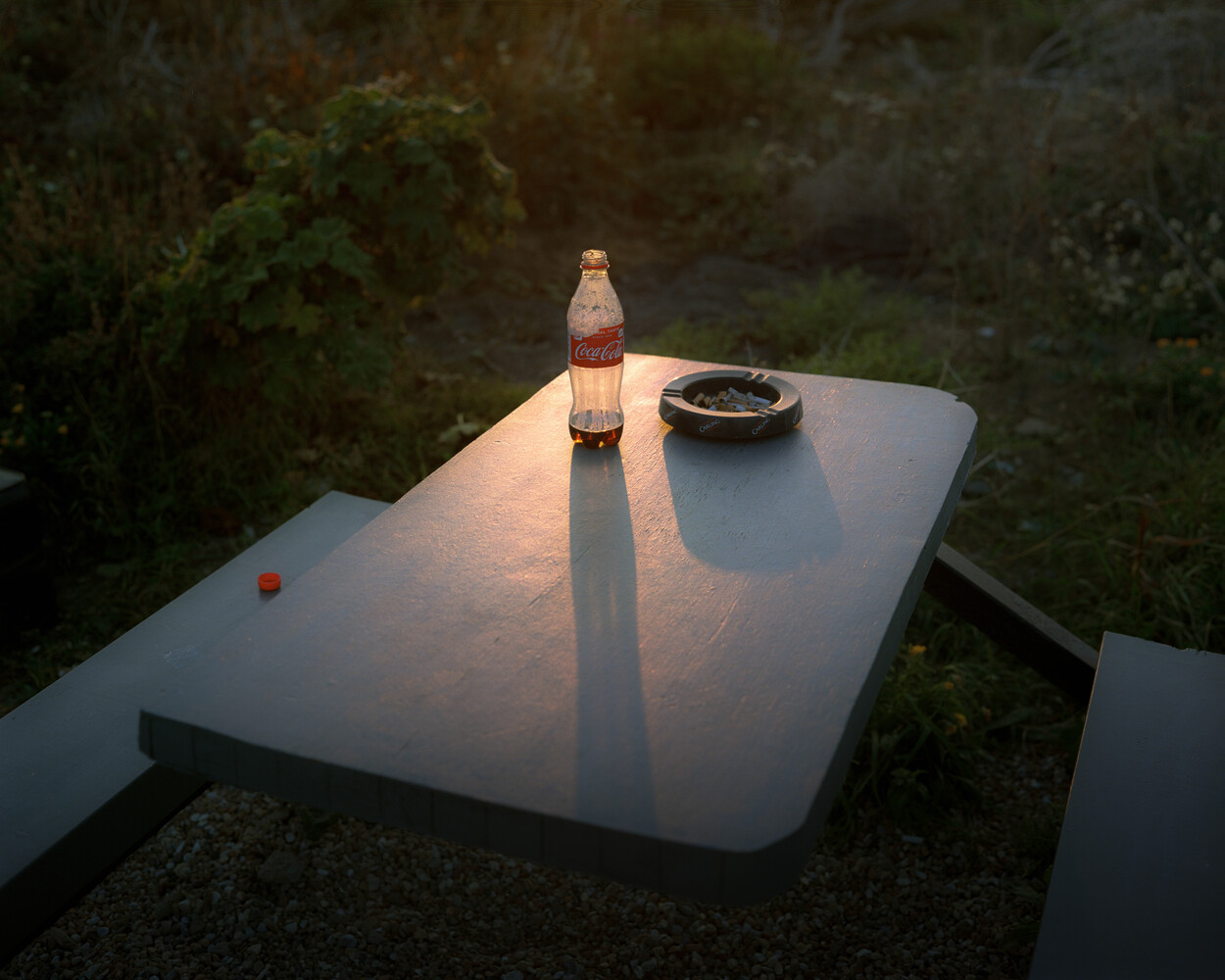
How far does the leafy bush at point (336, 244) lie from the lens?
10.5 feet

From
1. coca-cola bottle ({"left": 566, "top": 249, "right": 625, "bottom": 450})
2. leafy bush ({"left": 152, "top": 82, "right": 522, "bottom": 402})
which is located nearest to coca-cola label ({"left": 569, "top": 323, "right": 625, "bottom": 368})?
coca-cola bottle ({"left": 566, "top": 249, "right": 625, "bottom": 450})

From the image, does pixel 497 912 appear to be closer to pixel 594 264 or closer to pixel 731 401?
pixel 731 401

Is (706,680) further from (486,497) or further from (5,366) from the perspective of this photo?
(5,366)

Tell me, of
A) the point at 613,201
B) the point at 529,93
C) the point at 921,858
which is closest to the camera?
the point at 921,858

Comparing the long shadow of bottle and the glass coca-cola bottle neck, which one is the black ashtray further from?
the glass coca-cola bottle neck

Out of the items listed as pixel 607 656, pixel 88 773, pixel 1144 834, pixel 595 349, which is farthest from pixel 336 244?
pixel 1144 834

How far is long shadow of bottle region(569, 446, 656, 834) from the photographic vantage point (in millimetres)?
1048

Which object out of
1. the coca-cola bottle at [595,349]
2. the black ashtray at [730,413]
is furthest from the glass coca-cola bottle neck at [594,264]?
the black ashtray at [730,413]

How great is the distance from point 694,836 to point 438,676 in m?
0.39

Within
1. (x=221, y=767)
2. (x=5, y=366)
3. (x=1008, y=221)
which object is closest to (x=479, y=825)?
(x=221, y=767)

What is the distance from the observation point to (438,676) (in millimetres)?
1234

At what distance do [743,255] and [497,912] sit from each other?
4547 millimetres

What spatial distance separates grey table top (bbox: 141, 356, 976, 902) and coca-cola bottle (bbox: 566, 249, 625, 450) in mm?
75

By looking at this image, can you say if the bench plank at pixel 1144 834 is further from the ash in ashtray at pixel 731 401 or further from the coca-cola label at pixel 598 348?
the coca-cola label at pixel 598 348
